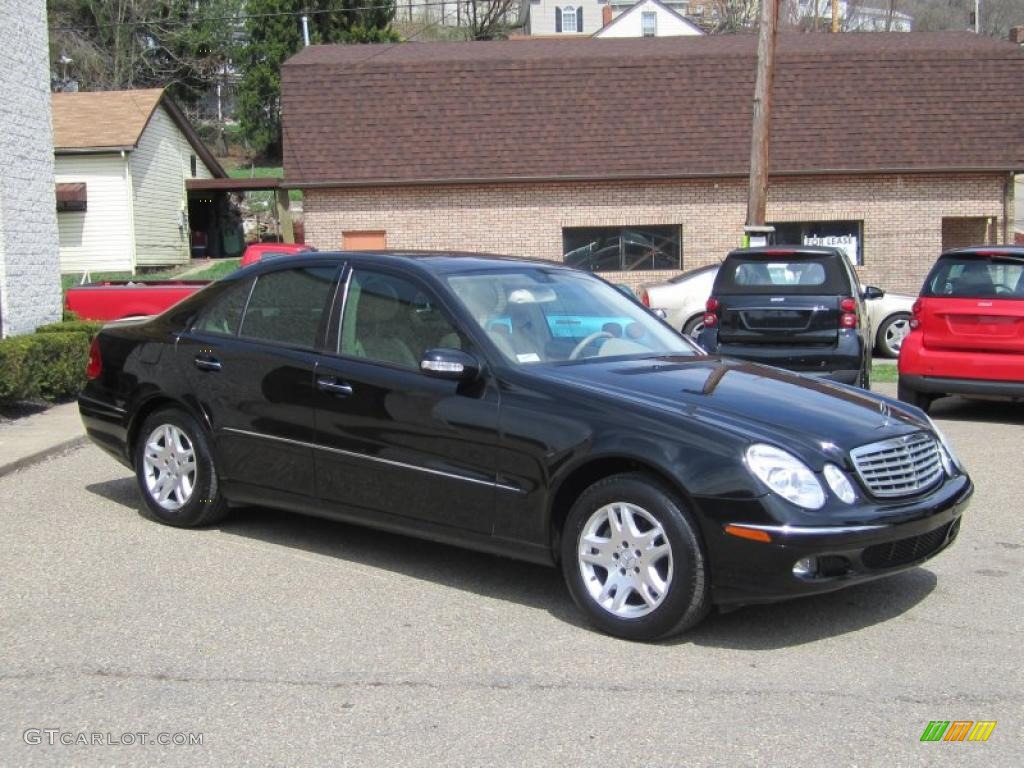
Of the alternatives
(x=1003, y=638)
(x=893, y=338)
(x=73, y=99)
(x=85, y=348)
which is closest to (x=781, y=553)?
(x=1003, y=638)

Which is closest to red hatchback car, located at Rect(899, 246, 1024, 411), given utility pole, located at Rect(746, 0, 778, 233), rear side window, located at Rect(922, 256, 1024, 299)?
rear side window, located at Rect(922, 256, 1024, 299)

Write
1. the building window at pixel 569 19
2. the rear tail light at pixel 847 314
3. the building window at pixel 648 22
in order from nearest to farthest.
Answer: the rear tail light at pixel 847 314, the building window at pixel 648 22, the building window at pixel 569 19

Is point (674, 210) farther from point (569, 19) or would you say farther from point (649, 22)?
point (569, 19)

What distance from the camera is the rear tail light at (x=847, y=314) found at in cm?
1188

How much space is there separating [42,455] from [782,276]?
24.2 feet

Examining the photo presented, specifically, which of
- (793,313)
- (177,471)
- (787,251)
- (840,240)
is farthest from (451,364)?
(840,240)

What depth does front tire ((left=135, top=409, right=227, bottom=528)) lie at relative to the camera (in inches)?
279

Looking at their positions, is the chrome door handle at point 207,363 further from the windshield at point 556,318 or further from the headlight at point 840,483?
the headlight at point 840,483

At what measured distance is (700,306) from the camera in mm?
18250

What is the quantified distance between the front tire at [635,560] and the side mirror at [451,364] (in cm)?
85

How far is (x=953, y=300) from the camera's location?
1143 cm

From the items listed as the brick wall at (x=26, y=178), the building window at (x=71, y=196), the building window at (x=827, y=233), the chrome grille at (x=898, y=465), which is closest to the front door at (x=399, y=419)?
the chrome grille at (x=898, y=465)

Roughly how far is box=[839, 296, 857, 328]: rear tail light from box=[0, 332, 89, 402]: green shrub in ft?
26.8

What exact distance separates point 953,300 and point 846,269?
124 cm
